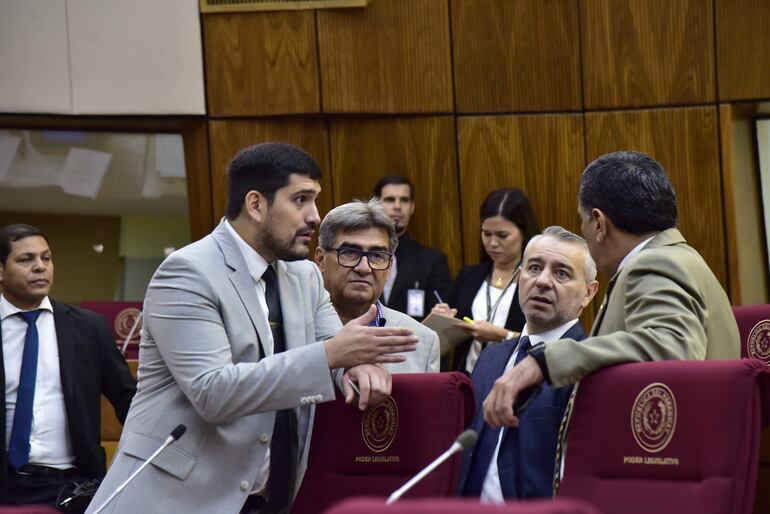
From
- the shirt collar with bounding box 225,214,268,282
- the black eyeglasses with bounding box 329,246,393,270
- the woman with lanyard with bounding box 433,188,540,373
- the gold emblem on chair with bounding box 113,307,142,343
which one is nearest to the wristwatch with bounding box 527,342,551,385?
the shirt collar with bounding box 225,214,268,282

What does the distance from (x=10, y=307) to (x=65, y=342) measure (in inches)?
11.2

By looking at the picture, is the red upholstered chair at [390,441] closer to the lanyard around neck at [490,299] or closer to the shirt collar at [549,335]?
the shirt collar at [549,335]

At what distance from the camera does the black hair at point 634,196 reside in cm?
275

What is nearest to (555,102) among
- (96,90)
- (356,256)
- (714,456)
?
(96,90)

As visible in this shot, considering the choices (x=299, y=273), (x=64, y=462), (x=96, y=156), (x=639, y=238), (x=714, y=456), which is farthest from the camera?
(x=96, y=156)

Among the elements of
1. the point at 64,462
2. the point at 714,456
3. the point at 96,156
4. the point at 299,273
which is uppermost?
the point at 96,156

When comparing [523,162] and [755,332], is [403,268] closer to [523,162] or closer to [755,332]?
[523,162]

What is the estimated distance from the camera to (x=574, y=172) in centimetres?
621

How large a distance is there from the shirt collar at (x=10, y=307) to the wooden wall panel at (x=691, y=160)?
2.94 m

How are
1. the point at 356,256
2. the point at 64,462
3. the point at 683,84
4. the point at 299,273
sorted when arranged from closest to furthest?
1. the point at 299,273
2. the point at 356,256
3. the point at 64,462
4. the point at 683,84

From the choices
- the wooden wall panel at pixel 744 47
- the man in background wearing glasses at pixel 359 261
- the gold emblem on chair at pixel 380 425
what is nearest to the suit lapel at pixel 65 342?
the man in background wearing glasses at pixel 359 261

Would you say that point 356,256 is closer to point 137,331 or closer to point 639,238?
point 639,238

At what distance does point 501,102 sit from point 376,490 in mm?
3784

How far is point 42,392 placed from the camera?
14.9 ft
